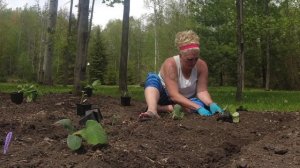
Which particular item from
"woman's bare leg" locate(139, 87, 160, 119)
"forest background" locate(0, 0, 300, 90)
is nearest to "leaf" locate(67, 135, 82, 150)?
"woman's bare leg" locate(139, 87, 160, 119)

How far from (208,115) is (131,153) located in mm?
2185

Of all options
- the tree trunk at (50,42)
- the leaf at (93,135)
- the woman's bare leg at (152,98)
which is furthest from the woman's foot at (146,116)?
the tree trunk at (50,42)

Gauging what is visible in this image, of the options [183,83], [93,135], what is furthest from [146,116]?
[93,135]

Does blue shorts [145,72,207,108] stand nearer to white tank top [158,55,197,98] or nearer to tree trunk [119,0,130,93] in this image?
white tank top [158,55,197,98]

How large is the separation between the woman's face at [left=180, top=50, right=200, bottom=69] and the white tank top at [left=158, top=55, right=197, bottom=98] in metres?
0.10

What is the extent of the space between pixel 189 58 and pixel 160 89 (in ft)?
1.74

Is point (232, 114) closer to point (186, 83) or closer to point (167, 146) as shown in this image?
point (186, 83)

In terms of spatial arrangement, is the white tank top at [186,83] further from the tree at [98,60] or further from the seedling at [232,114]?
the tree at [98,60]

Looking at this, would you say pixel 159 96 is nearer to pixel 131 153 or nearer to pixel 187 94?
pixel 187 94

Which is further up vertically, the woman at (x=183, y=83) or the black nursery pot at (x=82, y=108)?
the woman at (x=183, y=83)

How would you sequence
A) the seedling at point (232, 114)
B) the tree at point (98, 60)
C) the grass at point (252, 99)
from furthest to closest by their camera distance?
the tree at point (98, 60), the grass at point (252, 99), the seedling at point (232, 114)

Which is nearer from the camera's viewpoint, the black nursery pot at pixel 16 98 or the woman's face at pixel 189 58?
the woman's face at pixel 189 58

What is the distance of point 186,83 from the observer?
536cm

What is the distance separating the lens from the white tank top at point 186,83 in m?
5.30
